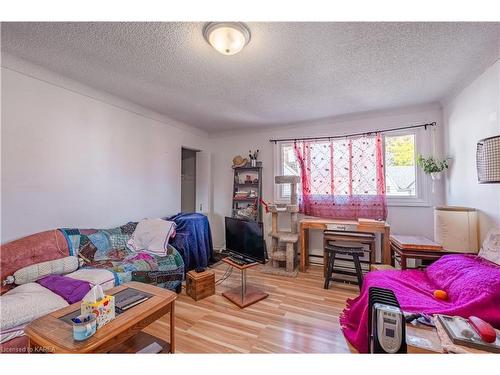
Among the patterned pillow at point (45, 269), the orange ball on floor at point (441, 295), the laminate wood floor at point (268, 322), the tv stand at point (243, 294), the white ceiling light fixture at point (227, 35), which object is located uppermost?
the white ceiling light fixture at point (227, 35)

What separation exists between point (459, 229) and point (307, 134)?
2.34 metres

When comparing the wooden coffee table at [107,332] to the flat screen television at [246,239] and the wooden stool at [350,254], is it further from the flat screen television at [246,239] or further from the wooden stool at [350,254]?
the wooden stool at [350,254]

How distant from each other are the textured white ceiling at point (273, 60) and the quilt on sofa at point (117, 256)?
5.58 feet

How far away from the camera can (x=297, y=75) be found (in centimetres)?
217

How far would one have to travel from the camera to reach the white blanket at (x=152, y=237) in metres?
2.56

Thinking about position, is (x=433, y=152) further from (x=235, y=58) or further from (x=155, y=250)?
(x=155, y=250)

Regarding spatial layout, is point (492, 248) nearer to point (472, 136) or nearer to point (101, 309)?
point (472, 136)

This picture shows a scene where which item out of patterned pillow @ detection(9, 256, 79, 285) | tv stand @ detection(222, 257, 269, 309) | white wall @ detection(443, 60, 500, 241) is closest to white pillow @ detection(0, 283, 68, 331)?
patterned pillow @ detection(9, 256, 79, 285)

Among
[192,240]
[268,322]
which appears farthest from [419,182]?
[192,240]

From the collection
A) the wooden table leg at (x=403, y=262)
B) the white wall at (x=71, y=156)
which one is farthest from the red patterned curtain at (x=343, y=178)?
the white wall at (x=71, y=156)

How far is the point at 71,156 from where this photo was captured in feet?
7.69
